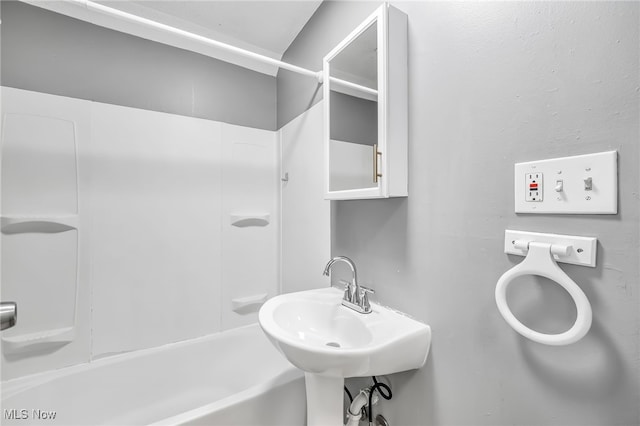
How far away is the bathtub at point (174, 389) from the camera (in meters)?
1.14

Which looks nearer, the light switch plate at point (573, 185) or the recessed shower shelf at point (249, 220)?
the light switch plate at point (573, 185)

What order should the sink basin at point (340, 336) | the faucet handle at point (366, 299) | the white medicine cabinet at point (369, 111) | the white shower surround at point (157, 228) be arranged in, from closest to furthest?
1. the sink basin at point (340, 336)
2. the white medicine cabinet at point (369, 111)
3. the faucet handle at point (366, 299)
4. the white shower surround at point (157, 228)

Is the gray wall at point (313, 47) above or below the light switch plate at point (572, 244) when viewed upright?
above

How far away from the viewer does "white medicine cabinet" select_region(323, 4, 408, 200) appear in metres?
0.97

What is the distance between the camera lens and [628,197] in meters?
0.54

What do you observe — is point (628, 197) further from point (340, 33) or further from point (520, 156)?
point (340, 33)

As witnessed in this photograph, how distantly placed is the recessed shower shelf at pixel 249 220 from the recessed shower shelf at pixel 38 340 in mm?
1035

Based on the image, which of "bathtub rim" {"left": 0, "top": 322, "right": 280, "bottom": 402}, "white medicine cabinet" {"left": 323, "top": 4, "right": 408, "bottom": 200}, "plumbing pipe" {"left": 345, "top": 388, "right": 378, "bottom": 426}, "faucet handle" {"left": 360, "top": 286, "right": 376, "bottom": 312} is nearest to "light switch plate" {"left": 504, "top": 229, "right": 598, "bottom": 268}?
"white medicine cabinet" {"left": 323, "top": 4, "right": 408, "bottom": 200}

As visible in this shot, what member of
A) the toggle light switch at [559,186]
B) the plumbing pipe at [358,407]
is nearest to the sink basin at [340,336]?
the plumbing pipe at [358,407]

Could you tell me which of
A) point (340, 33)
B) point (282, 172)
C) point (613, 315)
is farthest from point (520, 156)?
point (282, 172)

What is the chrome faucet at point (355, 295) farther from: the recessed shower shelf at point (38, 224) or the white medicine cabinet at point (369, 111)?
the recessed shower shelf at point (38, 224)

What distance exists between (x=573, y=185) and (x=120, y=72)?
2.15m

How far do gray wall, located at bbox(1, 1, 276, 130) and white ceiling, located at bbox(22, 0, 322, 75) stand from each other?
48 millimetres

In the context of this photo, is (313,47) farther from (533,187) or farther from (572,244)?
(572,244)
